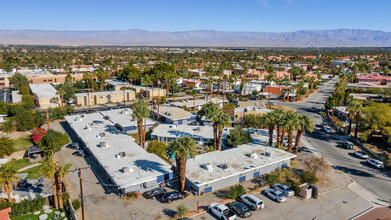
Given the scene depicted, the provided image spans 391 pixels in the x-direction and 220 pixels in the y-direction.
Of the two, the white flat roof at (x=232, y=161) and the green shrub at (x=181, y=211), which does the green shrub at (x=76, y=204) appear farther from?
the white flat roof at (x=232, y=161)

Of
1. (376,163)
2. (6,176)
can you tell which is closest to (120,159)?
(6,176)

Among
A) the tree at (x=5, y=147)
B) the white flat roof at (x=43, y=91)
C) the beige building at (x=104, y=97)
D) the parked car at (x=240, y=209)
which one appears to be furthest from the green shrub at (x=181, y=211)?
the white flat roof at (x=43, y=91)

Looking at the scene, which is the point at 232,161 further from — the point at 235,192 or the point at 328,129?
the point at 328,129

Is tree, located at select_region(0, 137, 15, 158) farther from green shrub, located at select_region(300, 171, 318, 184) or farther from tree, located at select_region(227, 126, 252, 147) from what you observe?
green shrub, located at select_region(300, 171, 318, 184)

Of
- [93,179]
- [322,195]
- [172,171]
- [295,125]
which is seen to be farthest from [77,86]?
[322,195]

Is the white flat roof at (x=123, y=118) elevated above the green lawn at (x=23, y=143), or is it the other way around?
the white flat roof at (x=123, y=118)

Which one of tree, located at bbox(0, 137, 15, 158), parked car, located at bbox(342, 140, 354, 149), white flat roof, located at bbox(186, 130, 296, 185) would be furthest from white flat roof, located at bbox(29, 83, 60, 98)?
parked car, located at bbox(342, 140, 354, 149)

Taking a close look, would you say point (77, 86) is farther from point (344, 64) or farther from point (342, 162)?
point (344, 64)

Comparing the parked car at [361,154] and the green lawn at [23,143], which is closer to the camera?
the parked car at [361,154]
